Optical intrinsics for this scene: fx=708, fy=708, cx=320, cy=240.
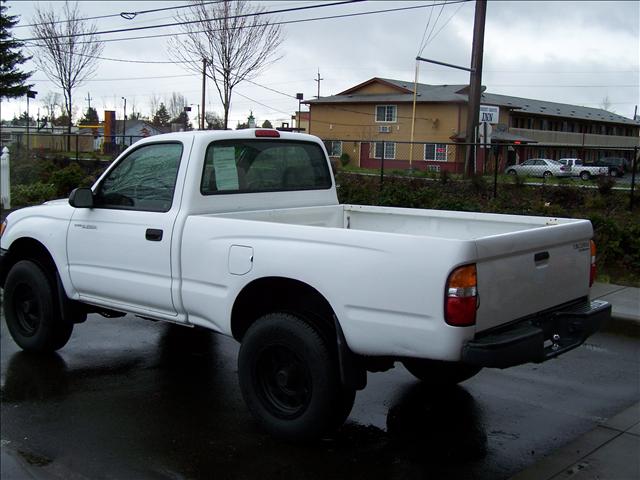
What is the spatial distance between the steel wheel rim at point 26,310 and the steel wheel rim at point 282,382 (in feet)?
8.49

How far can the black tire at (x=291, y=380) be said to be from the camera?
4199 millimetres

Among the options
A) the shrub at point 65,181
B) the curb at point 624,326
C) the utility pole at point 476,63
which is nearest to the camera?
the curb at point 624,326

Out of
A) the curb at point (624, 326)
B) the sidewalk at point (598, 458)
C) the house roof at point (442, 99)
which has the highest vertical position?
the house roof at point (442, 99)

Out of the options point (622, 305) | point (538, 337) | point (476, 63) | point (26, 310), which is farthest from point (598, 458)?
point (476, 63)

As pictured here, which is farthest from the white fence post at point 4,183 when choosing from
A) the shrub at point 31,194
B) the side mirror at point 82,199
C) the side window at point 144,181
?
the side mirror at point 82,199

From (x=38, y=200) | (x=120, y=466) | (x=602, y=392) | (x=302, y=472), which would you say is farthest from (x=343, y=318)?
(x=38, y=200)

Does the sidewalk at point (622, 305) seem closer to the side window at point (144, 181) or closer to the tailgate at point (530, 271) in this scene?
the tailgate at point (530, 271)

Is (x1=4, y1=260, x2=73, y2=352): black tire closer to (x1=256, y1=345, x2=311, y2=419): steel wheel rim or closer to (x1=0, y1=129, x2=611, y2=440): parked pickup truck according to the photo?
(x1=0, y1=129, x2=611, y2=440): parked pickup truck

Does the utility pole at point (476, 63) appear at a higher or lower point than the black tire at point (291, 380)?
higher

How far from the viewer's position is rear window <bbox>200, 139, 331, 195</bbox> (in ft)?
17.5

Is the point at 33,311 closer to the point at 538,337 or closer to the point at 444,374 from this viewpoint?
the point at 444,374

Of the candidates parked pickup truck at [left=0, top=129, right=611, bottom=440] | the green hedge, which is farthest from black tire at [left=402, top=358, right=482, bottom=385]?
the green hedge

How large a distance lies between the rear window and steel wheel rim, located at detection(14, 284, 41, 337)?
2.09 metres

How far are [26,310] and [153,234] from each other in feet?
6.34
